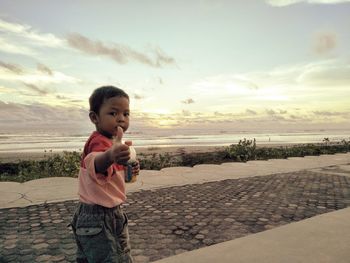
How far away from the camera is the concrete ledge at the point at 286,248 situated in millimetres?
2906

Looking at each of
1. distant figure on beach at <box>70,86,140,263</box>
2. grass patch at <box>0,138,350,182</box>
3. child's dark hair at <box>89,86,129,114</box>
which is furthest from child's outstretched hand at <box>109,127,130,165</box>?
grass patch at <box>0,138,350,182</box>

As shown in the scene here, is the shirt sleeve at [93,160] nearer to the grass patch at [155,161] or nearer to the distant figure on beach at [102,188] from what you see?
the distant figure on beach at [102,188]

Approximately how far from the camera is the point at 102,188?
2.12m

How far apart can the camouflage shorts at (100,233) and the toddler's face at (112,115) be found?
19.9 inches

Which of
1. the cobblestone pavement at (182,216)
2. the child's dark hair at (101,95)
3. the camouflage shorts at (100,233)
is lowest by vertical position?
the cobblestone pavement at (182,216)

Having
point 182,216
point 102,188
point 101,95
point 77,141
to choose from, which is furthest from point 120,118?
point 77,141

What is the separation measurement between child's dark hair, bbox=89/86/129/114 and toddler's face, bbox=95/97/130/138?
0.03 m

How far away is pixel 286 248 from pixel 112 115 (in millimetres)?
2143

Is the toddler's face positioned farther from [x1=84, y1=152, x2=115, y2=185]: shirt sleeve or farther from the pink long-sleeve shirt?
[x1=84, y1=152, x2=115, y2=185]: shirt sleeve

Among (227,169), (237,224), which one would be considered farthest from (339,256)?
(227,169)

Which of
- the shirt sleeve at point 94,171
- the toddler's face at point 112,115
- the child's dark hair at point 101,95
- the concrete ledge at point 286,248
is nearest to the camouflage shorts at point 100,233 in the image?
the shirt sleeve at point 94,171

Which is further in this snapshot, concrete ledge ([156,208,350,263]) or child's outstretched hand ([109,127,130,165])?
concrete ledge ([156,208,350,263])

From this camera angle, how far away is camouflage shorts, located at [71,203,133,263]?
2094mm

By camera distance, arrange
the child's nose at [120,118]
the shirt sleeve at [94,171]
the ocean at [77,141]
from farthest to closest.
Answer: the ocean at [77,141], the child's nose at [120,118], the shirt sleeve at [94,171]
